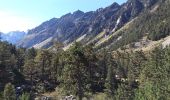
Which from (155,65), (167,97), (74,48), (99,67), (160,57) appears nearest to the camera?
(74,48)

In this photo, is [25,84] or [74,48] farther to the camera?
[25,84]

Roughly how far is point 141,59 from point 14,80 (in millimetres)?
56865

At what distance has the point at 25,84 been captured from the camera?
127688 millimetres

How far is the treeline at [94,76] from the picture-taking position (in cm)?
8818

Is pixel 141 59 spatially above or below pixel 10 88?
above

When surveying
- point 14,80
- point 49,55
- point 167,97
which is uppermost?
point 49,55

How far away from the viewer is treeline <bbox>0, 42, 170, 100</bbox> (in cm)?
8818

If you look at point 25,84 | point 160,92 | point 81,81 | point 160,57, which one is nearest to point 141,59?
point 160,57

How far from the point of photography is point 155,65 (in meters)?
111

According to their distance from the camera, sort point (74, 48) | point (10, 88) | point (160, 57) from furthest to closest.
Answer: point (160, 57), point (10, 88), point (74, 48)

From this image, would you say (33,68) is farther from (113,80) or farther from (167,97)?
(167,97)

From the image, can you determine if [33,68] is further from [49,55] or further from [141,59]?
[141,59]

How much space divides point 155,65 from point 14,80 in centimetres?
5002

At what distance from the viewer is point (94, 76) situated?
137500mm
